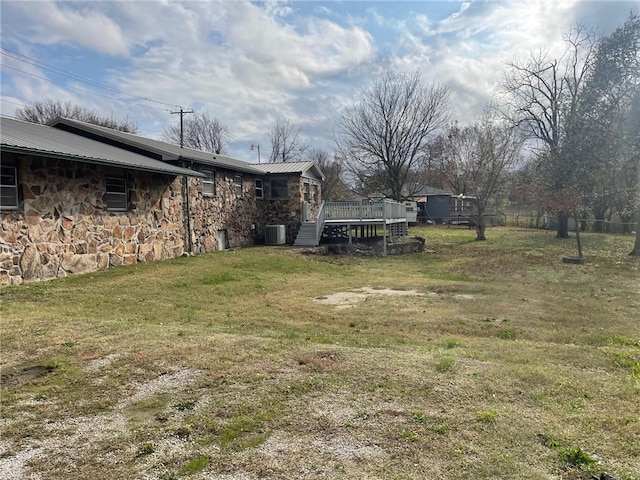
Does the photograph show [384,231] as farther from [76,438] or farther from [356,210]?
[76,438]

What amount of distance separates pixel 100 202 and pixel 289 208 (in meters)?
11.1

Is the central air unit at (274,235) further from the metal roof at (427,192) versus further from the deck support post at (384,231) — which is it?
the metal roof at (427,192)

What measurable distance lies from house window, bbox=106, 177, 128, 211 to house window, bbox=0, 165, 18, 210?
259 cm

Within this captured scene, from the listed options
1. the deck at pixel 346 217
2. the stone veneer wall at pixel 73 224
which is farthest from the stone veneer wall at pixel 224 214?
the deck at pixel 346 217

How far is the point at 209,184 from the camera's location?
A: 57.4 ft

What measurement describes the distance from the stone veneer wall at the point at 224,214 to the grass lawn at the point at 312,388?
7941 millimetres

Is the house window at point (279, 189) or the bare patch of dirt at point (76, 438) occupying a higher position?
the house window at point (279, 189)

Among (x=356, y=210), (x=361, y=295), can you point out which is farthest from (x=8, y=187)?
(x=356, y=210)

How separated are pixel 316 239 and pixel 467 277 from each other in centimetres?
830

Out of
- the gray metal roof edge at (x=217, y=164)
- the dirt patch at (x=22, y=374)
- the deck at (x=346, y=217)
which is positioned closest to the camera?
the dirt patch at (x=22, y=374)

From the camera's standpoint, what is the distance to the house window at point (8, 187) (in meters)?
9.13

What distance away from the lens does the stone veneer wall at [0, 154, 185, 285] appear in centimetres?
941

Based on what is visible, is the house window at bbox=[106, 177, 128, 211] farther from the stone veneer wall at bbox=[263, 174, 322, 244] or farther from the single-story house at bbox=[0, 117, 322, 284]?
the stone veneer wall at bbox=[263, 174, 322, 244]

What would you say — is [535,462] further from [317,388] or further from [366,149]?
[366,149]
